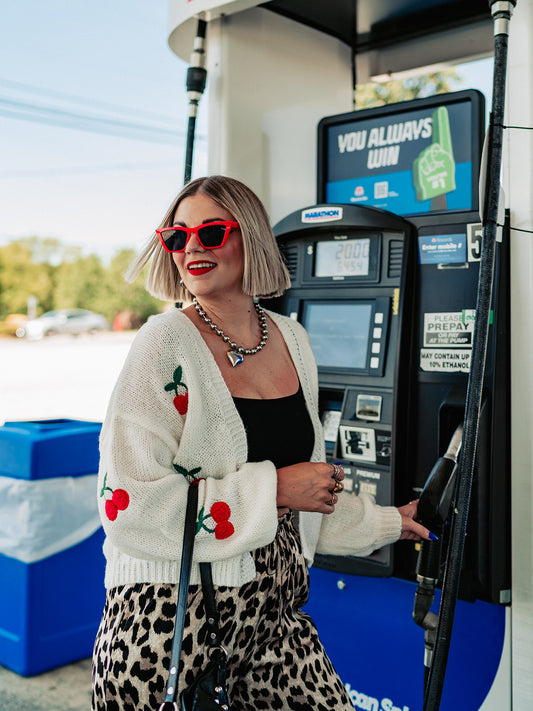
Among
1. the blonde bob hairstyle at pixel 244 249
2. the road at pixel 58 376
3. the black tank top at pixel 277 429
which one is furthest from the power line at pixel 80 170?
the black tank top at pixel 277 429

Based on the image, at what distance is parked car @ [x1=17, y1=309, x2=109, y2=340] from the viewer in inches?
1163

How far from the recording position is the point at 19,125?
31.0 m

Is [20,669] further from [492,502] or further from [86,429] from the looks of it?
[492,502]

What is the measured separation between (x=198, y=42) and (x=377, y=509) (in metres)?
1.81

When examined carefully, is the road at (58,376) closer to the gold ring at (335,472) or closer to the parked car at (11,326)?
the parked car at (11,326)

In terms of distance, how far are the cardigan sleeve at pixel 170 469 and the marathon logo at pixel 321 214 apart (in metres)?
1.11

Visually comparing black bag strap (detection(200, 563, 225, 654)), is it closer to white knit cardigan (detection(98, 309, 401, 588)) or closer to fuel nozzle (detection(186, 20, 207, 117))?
white knit cardigan (detection(98, 309, 401, 588))

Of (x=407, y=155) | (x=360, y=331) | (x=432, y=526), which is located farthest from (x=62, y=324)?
(x=432, y=526)

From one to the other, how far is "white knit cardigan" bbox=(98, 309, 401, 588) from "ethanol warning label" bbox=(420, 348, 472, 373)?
0.99m

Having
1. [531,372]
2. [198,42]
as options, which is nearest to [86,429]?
[198,42]

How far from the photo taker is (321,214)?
248 centimetres

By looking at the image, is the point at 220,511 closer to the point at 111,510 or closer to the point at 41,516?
the point at 111,510

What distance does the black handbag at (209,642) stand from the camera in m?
1.34

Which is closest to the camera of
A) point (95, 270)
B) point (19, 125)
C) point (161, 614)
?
point (161, 614)
